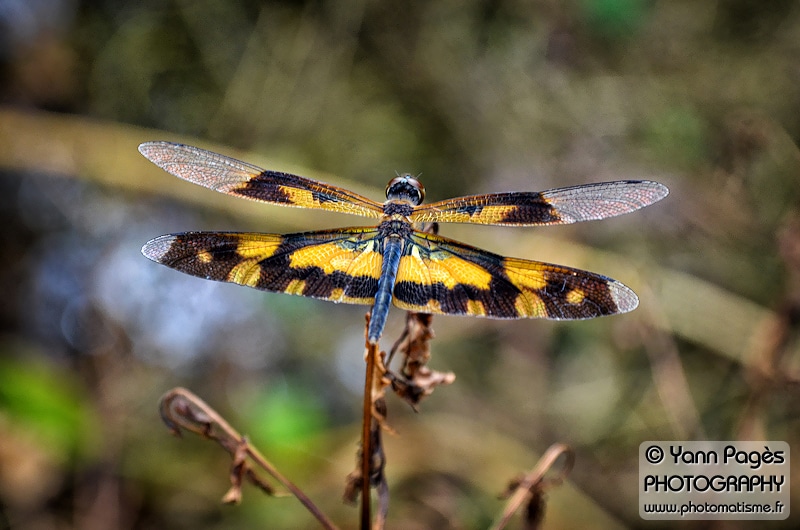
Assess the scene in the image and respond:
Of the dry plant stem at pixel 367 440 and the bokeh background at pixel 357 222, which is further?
the bokeh background at pixel 357 222

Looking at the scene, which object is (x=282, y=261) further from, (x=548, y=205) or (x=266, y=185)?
(x=548, y=205)

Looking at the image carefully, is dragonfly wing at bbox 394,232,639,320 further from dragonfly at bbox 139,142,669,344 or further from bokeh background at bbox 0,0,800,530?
bokeh background at bbox 0,0,800,530

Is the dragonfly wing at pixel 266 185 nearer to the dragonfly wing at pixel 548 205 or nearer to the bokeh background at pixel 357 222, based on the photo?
the dragonfly wing at pixel 548 205

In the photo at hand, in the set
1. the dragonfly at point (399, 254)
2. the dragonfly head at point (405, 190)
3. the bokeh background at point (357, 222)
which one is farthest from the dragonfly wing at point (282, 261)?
the bokeh background at point (357, 222)

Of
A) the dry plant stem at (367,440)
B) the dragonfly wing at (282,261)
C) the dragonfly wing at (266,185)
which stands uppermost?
the dragonfly wing at (266,185)

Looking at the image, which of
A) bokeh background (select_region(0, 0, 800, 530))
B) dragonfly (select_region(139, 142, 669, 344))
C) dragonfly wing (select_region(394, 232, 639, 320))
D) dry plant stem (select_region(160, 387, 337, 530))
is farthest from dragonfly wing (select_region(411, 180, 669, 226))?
bokeh background (select_region(0, 0, 800, 530))

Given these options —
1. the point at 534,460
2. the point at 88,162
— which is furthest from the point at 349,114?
the point at 534,460

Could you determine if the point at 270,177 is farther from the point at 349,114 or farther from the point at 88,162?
the point at 349,114
